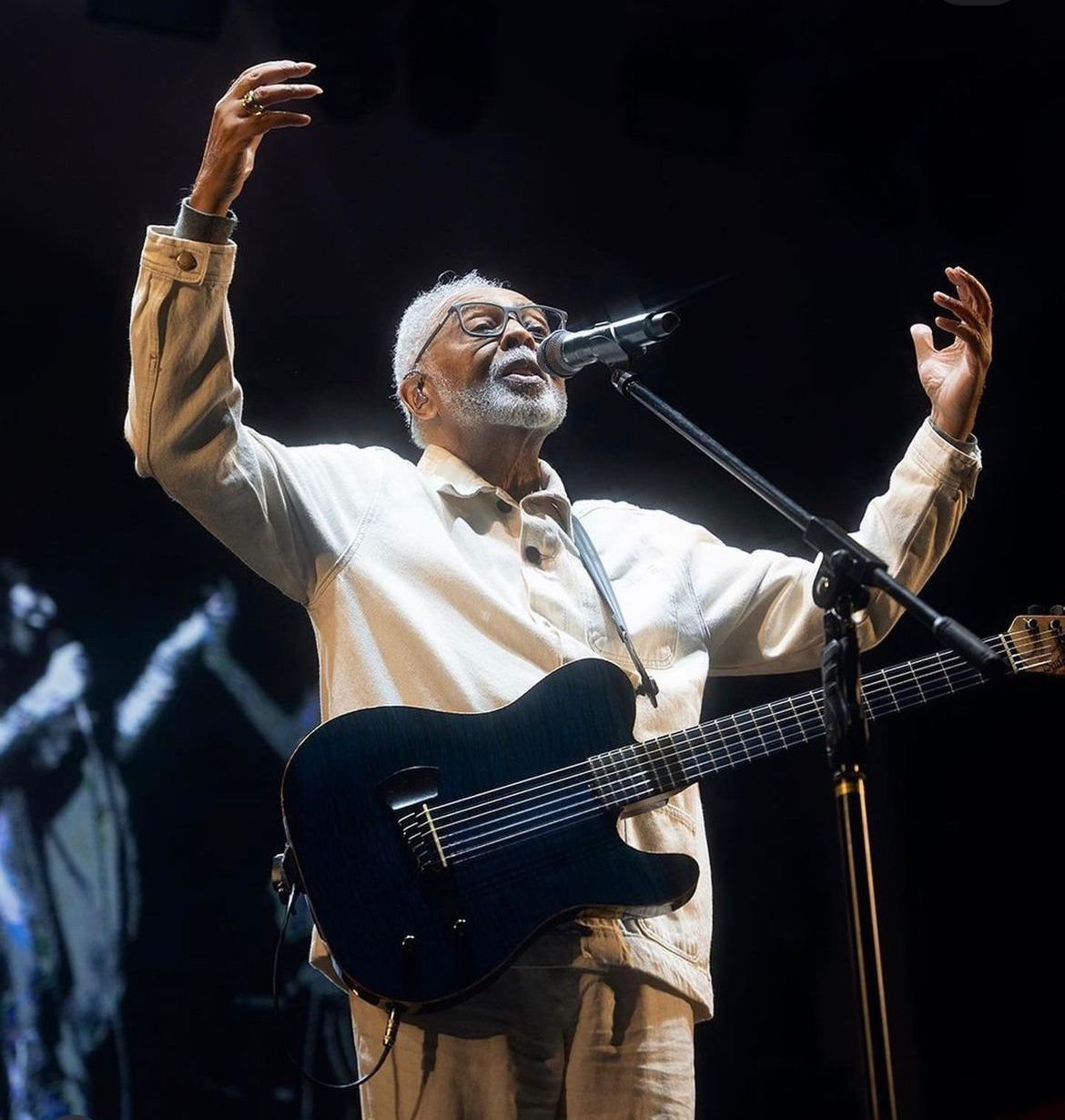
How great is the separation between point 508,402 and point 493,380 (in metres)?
0.09

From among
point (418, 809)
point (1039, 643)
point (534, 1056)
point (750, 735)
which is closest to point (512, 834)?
point (418, 809)

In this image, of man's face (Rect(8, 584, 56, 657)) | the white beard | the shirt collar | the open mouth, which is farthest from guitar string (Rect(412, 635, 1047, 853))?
man's face (Rect(8, 584, 56, 657))

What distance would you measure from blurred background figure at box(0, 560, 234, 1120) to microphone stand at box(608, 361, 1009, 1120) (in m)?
2.29

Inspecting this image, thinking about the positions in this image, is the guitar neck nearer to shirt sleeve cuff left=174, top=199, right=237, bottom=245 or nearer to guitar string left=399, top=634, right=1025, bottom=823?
guitar string left=399, top=634, right=1025, bottom=823

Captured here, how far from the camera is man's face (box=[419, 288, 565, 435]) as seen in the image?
2.80 meters

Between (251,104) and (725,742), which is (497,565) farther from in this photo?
(251,104)

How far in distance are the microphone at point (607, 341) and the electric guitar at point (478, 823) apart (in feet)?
1.89

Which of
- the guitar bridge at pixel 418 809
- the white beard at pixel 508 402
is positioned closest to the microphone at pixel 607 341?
the white beard at pixel 508 402

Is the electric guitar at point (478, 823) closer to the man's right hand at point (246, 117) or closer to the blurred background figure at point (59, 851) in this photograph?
the man's right hand at point (246, 117)

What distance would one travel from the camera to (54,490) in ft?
11.6

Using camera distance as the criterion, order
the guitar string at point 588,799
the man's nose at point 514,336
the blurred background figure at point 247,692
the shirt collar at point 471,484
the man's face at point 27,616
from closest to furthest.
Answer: the guitar string at point 588,799 → the shirt collar at point 471,484 → the man's nose at point 514,336 → the man's face at point 27,616 → the blurred background figure at point 247,692

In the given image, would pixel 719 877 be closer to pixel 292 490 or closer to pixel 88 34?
pixel 292 490

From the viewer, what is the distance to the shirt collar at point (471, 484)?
8.63 feet

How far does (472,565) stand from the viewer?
2471mm
